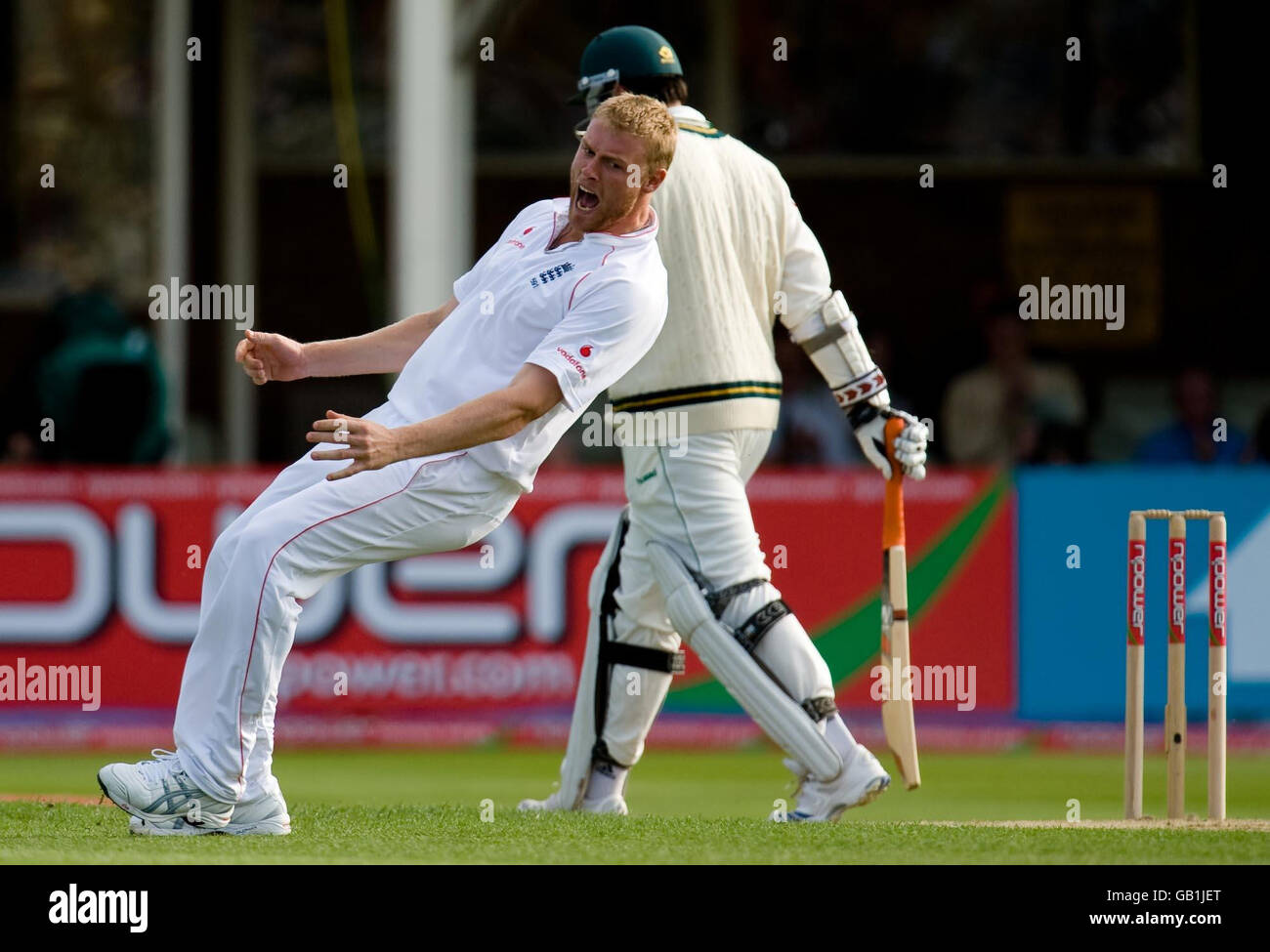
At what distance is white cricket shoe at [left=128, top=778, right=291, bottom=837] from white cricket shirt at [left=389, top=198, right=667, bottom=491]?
998 mm

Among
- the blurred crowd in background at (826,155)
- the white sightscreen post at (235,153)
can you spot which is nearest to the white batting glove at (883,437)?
the blurred crowd in background at (826,155)

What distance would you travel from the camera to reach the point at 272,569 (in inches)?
205

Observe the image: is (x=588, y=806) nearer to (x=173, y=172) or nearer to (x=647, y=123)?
(x=647, y=123)

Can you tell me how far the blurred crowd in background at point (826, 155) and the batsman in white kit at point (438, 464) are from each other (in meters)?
9.19

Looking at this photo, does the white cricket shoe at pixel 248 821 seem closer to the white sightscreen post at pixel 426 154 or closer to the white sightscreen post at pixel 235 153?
the white sightscreen post at pixel 426 154

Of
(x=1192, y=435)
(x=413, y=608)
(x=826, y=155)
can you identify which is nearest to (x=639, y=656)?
(x=413, y=608)

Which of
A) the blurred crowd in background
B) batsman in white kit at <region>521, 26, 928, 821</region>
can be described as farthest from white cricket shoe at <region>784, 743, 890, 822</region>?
the blurred crowd in background

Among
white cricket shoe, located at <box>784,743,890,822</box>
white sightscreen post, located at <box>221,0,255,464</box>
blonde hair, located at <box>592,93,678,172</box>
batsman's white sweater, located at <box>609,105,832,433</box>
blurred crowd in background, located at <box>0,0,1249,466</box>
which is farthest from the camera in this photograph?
white sightscreen post, located at <box>221,0,255,464</box>

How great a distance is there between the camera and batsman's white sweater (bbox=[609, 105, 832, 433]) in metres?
6.32

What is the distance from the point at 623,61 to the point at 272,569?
6.80 ft

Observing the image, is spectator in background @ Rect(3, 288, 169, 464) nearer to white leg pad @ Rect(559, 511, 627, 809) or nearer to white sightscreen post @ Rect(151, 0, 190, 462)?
white sightscreen post @ Rect(151, 0, 190, 462)

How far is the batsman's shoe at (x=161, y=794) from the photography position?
5.27 m
